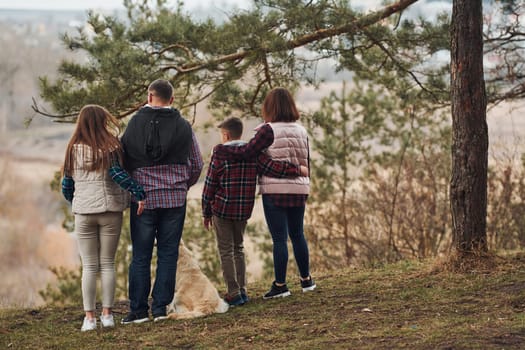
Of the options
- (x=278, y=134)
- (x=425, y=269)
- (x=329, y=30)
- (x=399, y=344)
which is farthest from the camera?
(x=329, y=30)

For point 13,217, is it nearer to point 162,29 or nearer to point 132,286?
point 162,29

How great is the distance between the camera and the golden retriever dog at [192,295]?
569cm

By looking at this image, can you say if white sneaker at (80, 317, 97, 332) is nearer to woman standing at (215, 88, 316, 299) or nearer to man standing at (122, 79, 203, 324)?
man standing at (122, 79, 203, 324)

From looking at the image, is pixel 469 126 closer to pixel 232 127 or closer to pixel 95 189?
pixel 232 127

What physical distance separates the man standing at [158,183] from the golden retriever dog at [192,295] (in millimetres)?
83

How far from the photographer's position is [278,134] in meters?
5.83

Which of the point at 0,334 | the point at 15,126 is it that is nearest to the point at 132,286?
the point at 0,334

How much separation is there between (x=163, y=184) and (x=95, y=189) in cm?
48

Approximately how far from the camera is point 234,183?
5781 mm

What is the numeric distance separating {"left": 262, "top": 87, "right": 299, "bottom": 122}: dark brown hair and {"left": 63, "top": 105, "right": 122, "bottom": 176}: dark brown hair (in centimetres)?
123

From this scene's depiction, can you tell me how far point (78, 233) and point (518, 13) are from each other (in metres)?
5.55

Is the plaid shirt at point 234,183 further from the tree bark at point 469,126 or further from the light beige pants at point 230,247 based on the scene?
the tree bark at point 469,126

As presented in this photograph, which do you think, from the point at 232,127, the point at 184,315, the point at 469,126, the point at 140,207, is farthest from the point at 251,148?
the point at 469,126

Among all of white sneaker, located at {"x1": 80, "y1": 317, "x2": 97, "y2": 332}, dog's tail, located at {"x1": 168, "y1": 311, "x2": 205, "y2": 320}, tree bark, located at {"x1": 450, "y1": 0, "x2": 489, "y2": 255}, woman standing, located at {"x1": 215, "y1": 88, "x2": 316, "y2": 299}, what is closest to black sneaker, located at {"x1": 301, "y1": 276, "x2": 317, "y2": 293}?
woman standing, located at {"x1": 215, "y1": 88, "x2": 316, "y2": 299}
